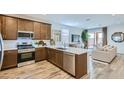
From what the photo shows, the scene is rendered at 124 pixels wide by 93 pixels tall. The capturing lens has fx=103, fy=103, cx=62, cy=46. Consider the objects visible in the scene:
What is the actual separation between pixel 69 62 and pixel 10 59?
2.35m

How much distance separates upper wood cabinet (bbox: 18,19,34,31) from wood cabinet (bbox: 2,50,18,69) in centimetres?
110

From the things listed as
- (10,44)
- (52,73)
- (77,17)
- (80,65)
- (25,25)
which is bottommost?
(52,73)

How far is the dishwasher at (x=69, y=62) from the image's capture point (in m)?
3.17

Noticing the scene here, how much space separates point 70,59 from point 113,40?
6.71 metres

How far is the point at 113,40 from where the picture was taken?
859 cm

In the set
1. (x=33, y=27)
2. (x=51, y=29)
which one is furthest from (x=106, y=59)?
(x=33, y=27)

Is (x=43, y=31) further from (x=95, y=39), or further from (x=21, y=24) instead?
(x=95, y=39)

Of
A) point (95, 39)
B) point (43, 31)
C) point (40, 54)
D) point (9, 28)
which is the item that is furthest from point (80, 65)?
point (95, 39)

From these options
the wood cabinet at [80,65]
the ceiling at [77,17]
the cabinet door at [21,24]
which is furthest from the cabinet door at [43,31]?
the wood cabinet at [80,65]

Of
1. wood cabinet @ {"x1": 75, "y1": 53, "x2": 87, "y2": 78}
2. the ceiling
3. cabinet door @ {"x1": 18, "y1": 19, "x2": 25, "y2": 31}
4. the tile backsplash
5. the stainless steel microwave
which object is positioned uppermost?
the ceiling

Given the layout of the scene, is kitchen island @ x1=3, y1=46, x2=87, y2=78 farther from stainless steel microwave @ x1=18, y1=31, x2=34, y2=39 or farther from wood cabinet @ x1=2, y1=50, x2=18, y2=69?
stainless steel microwave @ x1=18, y1=31, x2=34, y2=39

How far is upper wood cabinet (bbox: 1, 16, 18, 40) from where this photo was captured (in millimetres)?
3941

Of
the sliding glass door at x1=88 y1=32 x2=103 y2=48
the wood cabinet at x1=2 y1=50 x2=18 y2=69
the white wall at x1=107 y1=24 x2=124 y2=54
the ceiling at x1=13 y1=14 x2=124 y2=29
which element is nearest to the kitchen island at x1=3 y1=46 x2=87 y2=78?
the wood cabinet at x1=2 y1=50 x2=18 y2=69

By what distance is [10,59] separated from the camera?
4020mm
